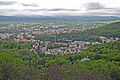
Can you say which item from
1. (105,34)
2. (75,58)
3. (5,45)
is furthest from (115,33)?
(75,58)

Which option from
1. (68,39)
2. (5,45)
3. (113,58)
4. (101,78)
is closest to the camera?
(101,78)

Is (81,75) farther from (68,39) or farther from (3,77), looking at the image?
(68,39)

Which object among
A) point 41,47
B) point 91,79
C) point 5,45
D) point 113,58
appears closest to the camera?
point 91,79

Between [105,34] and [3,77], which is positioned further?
[105,34]

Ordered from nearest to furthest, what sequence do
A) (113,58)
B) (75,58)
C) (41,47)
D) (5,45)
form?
(113,58), (75,58), (5,45), (41,47)

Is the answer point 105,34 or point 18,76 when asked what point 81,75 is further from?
point 105,34

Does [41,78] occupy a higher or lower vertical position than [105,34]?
higher

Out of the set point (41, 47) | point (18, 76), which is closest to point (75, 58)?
Result: point (18, 76)

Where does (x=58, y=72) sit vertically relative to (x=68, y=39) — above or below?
above

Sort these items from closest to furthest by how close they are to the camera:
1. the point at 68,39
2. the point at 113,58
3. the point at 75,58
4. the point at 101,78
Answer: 1. the point at 101,78
2. the point at 113,58
3. the point at 75,58
4. the point at 68,39
